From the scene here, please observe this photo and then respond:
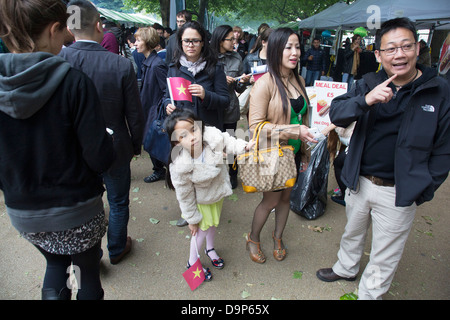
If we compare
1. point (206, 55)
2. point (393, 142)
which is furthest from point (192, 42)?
point (393, 142)

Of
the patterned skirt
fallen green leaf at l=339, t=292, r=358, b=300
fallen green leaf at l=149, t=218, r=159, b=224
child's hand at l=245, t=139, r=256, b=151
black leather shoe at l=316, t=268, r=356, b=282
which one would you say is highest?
child's hand at l=245, t=139, r=256, b=151

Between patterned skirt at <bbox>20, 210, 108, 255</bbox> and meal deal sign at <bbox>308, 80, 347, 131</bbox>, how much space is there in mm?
3241

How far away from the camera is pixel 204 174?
81.5 inches

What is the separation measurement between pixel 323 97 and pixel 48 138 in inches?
143

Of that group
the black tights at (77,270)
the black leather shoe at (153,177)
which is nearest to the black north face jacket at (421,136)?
the black tights at (77,270)

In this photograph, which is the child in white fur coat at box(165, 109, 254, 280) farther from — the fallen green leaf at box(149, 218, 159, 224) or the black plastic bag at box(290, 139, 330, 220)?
the black plastic bag at box(290, 139, 330, 220)

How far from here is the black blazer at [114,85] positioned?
2025 millimetres

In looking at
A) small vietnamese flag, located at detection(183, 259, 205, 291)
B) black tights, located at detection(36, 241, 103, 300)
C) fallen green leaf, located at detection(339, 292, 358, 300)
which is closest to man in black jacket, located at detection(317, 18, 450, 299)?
fallen green leaf, located at detection(339, 292, 358, 300)

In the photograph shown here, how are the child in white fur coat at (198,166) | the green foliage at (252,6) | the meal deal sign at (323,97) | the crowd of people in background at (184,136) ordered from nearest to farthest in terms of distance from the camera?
the crowd of people in background at (184,136), the child in white fur coat at (198,166), the meal deal sign at (323,97), the green foliage at (252,6)

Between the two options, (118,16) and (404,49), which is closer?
(404,49)

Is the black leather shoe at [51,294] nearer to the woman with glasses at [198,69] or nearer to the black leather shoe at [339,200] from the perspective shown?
the woman with glasses at [198,69]

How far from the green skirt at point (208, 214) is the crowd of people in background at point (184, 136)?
1 cm

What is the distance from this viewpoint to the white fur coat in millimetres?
2039

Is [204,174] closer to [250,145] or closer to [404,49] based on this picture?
[250,145]
